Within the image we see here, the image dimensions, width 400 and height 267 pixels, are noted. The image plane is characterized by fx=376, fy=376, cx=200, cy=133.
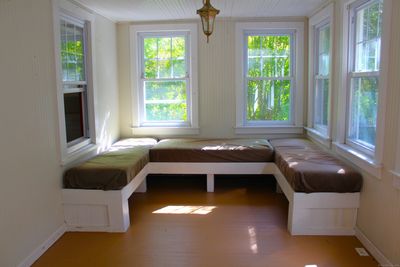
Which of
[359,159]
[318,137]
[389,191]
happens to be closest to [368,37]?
[359,159]

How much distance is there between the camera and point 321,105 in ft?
16.0

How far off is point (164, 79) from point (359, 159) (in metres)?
3.06

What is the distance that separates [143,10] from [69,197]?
2360mm

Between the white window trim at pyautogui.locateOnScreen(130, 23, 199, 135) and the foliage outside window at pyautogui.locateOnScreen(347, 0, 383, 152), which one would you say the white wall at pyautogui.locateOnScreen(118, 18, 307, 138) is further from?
the foliage outside window at pyautogui.locateOnScreen(347, 0, 383, 152)

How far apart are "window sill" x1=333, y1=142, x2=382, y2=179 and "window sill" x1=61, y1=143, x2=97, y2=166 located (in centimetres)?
269

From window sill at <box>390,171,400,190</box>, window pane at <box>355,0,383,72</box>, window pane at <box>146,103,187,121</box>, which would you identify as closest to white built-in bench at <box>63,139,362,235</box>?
A: window sill at <box>390,171,400,190</box>

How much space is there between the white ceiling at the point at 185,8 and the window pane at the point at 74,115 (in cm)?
102

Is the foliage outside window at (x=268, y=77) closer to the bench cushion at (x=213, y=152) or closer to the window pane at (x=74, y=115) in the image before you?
the bench cushion at (x=213, y=152)

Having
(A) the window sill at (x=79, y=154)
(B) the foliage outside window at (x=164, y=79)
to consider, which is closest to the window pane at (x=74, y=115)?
(A) the window sill at (x=79, y=154)

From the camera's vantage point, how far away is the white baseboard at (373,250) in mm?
2817

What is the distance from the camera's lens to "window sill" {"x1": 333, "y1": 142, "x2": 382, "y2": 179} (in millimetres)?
2975

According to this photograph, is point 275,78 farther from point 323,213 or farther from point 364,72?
point 323,213

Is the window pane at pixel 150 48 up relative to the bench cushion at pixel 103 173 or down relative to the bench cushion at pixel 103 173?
up

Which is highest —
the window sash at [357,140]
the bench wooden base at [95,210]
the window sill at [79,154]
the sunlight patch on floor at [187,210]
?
the window sash at [357,140]
